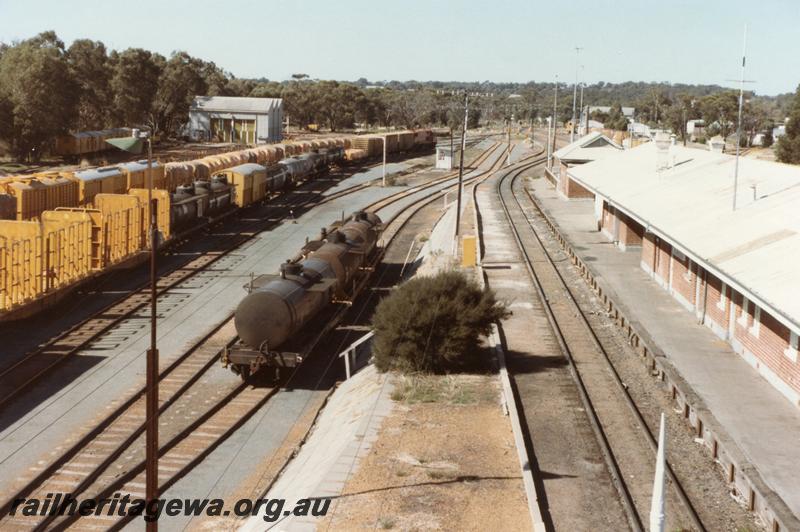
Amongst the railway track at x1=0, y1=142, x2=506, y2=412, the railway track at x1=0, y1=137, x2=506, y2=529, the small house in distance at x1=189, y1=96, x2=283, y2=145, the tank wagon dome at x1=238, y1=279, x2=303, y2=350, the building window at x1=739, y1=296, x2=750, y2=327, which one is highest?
the small house in distance at x1=189, y1=96, x2=283, y2=145

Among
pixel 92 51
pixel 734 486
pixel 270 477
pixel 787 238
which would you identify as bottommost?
pixel 270 477

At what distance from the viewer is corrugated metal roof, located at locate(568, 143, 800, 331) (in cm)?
2131

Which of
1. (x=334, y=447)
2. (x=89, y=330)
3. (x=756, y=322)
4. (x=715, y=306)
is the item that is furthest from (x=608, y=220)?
(x=334, y=447)

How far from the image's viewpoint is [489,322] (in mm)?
24172

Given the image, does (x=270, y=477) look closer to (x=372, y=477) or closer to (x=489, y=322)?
(x=372, y=477)

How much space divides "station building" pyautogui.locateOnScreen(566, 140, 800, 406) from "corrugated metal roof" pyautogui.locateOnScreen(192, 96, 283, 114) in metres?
76.8

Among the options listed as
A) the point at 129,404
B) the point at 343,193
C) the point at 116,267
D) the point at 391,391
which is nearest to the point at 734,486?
the point at 391,391

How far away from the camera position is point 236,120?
117 m

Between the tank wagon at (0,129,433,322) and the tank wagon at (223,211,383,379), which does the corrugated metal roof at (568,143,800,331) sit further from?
the tank wagon at (0,129,433,322)

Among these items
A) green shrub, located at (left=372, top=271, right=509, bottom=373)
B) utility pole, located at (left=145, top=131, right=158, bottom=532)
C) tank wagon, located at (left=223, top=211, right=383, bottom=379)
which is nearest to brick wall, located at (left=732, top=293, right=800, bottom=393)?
green shrub, located at (left=372, top=271, right=509, bottom=373)

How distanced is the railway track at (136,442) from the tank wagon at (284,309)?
1150mm

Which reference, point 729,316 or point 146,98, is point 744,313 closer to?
point 729,316

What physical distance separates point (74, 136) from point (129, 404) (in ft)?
248

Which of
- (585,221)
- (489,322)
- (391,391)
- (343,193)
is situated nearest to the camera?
(391,391)
